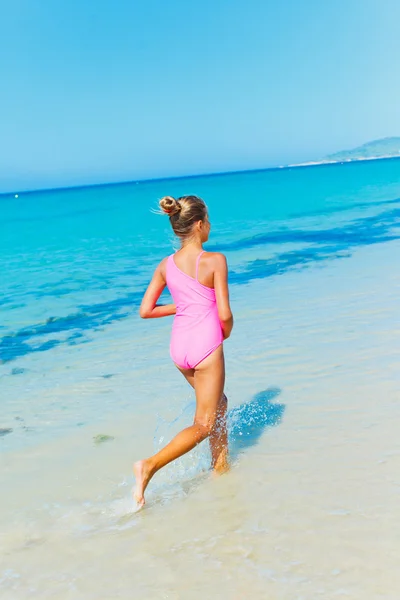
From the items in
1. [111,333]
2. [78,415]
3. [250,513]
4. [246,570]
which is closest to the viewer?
[246,570]

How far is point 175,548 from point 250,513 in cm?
53

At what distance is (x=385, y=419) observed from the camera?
15.9ft

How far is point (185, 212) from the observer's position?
3945 millimetres

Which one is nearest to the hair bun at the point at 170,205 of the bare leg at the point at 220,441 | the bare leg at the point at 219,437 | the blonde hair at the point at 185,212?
the blonde hair at the point at 185,212

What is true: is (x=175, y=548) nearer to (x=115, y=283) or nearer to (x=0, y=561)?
(x=0, y=561)

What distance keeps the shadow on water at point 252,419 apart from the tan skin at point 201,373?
0.61m

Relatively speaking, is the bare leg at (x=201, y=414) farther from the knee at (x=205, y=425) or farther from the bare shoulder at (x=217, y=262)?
the bare shoulder at (x=217, y=262)

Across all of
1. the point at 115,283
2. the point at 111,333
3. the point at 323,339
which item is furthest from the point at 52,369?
the point at 115,283

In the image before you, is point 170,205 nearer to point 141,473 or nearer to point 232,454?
point 141,473

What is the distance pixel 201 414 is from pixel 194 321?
2.04 feet

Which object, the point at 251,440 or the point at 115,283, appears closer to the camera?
the point at 251,440

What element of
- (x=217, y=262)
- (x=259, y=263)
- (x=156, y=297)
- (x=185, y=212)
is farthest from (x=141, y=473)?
(x=259, y=263)

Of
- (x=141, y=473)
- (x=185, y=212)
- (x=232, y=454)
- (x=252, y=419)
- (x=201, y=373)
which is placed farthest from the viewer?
(x=252, y=419)

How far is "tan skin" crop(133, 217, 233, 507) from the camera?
153 inches
